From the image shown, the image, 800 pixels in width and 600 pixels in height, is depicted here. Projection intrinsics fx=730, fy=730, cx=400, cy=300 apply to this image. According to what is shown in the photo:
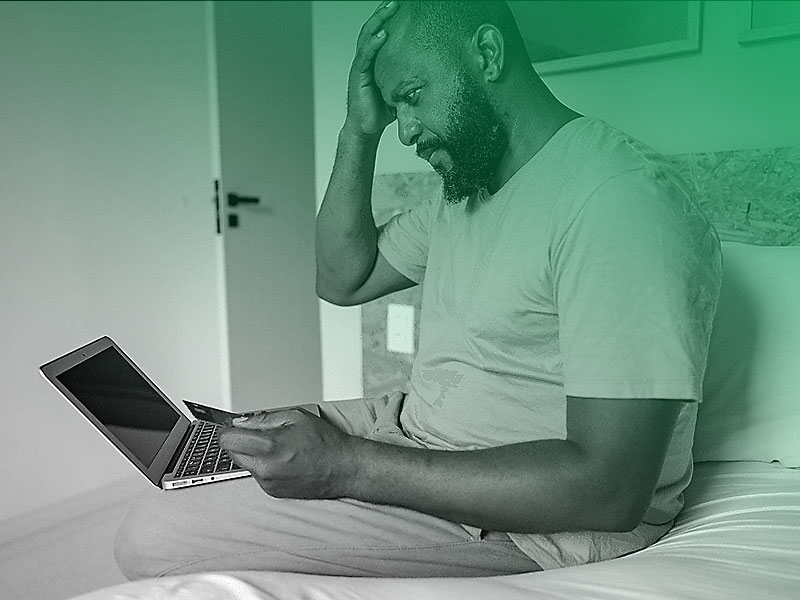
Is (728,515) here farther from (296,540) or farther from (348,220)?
(348,220)

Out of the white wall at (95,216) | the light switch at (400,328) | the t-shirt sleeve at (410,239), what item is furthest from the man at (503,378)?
Result: the white wall at (95,216)

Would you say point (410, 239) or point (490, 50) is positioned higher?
point (490, 50)

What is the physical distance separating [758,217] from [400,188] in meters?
0.66

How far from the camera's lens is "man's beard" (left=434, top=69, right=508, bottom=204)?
2.57ft

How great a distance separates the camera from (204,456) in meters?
0.78

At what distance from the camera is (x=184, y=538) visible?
25.3 inches

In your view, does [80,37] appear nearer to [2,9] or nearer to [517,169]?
[2,9]

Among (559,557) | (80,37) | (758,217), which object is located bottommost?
(559,557)

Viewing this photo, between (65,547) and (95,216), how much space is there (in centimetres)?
71

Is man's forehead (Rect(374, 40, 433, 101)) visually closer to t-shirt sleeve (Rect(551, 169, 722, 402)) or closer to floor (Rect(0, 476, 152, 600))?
t-shirt sleeve (Rect(551, 169, 722, 402))

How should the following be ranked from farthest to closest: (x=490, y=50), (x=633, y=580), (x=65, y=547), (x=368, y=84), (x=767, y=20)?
(x=65, y=547) < (x=767, y=20) < (x=368, y=84) < (x=490, y=50) < (x=633, y=580)

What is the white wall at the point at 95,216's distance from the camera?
1525 millimetres

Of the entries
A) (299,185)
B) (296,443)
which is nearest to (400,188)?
(299,185)

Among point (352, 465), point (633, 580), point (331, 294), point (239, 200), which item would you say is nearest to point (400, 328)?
point (331, 294)
